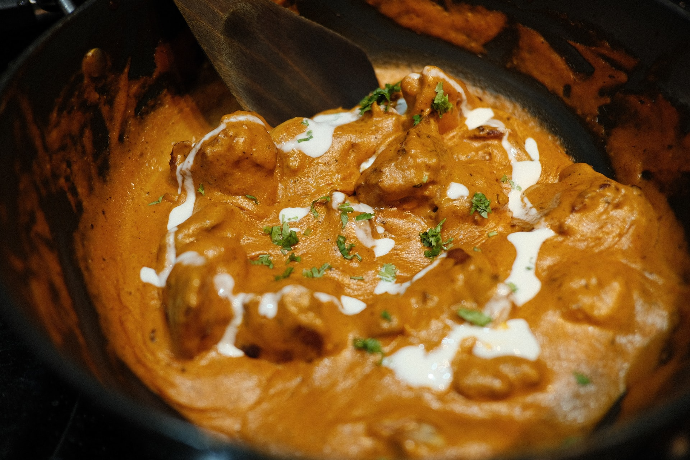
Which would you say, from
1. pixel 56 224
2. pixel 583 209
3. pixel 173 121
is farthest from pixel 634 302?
pixel 173 121

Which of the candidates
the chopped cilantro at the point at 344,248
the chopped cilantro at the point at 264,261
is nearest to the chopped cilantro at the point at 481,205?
the chopped cilantro at the point at 344,248

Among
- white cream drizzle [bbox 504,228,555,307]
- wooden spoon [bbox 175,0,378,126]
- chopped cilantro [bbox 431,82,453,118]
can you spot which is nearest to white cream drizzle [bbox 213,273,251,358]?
white cream drizzle [bbox 504,228,555,307]

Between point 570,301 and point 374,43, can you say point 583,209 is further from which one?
point 374,43

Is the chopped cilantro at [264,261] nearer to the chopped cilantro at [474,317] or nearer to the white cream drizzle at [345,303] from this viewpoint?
the white cream drizzle at [345,303]

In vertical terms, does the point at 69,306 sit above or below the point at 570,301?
above

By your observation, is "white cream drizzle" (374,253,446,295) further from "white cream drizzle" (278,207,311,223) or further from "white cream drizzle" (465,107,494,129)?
"white cream drizzle" (465,107,494,129)
